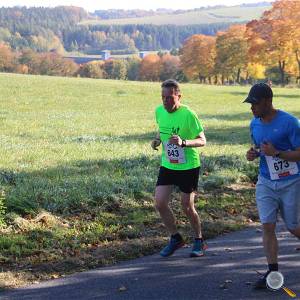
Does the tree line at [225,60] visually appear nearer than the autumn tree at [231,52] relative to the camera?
Yes

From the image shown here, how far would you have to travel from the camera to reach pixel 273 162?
571 cm

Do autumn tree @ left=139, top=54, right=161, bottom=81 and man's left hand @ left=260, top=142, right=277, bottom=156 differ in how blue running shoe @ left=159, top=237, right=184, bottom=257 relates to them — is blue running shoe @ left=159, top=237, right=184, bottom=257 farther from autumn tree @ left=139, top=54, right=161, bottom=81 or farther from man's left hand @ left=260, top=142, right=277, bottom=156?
autumn tree @ left=139, top=54, right=161, bottom=81

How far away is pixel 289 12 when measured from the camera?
57.9 m

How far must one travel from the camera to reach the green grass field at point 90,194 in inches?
276

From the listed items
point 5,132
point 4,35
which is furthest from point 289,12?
point 4,35

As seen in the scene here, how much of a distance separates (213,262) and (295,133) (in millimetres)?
1926

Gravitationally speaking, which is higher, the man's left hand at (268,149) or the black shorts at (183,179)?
the man's left hand at (268,149)

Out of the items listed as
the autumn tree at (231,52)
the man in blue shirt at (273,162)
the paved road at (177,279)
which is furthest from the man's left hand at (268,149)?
the autumn tree at (231,52)

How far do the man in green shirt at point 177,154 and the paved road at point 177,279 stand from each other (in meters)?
0.33

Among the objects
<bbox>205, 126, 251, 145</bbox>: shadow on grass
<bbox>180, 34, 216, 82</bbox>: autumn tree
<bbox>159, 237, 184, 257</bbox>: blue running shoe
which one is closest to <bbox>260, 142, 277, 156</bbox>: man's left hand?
<bbox>159, 237, 184, 257</bbox>: blue running shoe

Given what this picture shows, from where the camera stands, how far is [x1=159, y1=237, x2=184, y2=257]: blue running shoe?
704cm

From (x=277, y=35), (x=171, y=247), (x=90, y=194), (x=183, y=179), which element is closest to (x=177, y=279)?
(x=171, y=247)

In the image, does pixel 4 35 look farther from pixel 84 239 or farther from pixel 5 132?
pixel 84 239

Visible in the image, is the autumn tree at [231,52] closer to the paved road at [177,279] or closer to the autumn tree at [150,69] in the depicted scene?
the autumn tree at [150,69]
